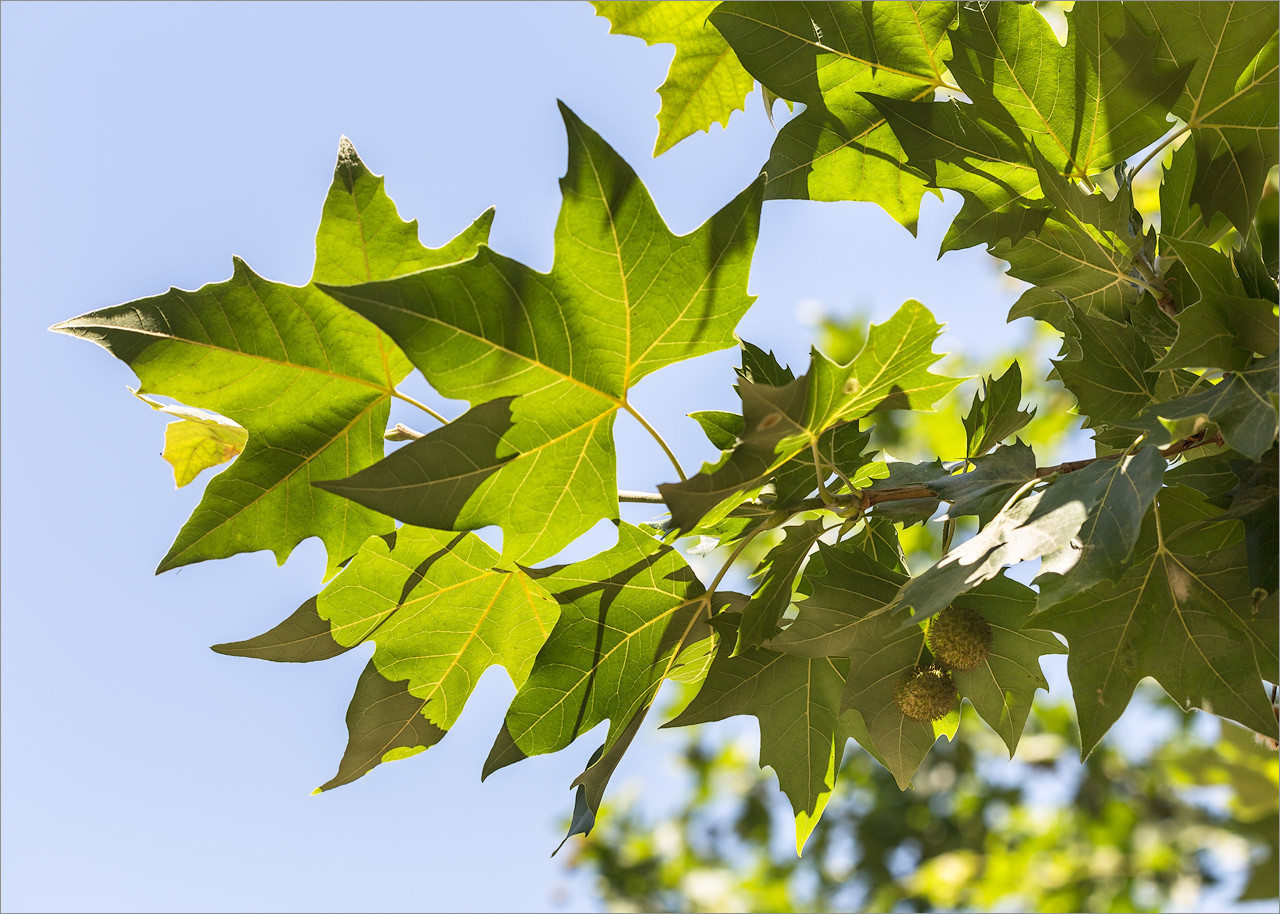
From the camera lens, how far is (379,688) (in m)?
1.09

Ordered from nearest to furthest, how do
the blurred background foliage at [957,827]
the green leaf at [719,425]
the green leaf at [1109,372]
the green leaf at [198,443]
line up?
1. the green leaf at [1109,372]
2. the green leaf at [719,425]
3. the green leaf at [198,443]
4. the blurred background foliage at [957,827]

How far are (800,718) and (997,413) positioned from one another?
48 cm

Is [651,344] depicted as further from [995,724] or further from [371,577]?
[995,724]

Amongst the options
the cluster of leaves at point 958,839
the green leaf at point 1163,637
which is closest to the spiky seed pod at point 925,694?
the green leaf at point 1163,637

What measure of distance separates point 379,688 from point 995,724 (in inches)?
30.6

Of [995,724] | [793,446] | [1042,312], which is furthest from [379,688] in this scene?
[1042,312]

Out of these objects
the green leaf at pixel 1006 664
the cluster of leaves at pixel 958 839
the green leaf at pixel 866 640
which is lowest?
the cluster of leaves at pixel 958 839

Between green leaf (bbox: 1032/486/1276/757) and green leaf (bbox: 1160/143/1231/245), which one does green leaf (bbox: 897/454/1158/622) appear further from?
green leaf (bbox: 1160/143/1231/245)

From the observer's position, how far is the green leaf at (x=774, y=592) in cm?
102

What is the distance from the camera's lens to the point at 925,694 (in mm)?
1047

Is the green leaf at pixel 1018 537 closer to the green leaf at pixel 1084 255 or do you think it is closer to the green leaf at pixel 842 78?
the green leaf at pixel 1084 255

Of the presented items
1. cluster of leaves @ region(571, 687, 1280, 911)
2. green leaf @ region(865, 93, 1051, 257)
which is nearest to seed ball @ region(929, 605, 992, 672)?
green leaf @ region(865, 93, 1051, 257)

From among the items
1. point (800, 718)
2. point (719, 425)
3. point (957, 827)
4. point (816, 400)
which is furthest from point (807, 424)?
point (957, 827)

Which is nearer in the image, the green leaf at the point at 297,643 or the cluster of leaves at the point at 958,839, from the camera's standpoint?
the green leaf at the point at 297,643
